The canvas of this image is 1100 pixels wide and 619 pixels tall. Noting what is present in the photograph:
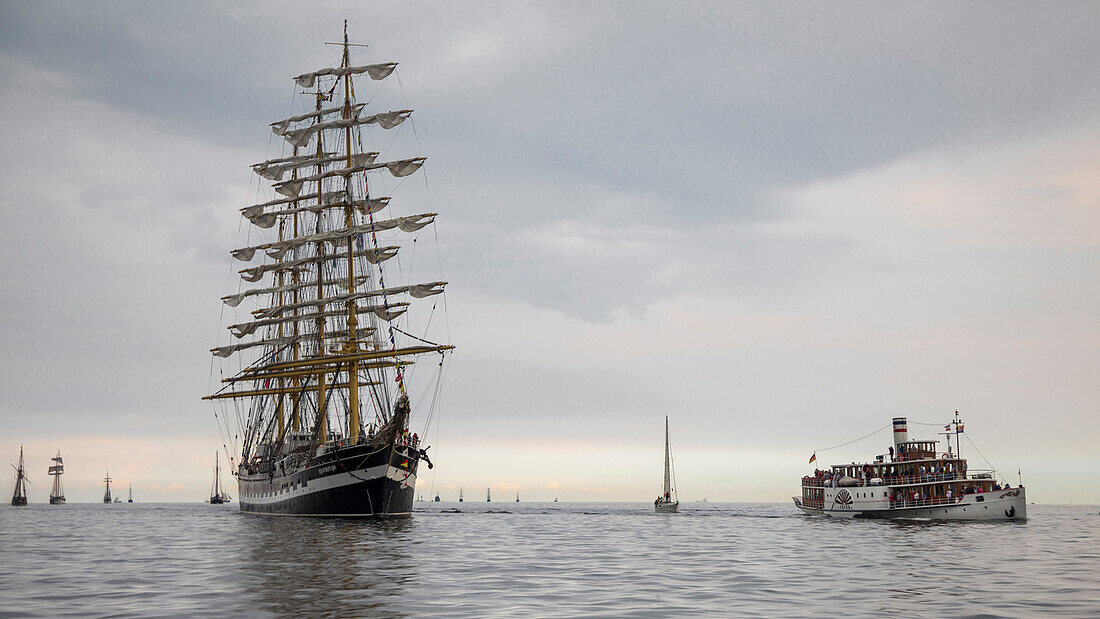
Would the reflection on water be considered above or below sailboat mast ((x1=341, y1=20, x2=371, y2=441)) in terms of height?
below

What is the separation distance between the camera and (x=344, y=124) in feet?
320

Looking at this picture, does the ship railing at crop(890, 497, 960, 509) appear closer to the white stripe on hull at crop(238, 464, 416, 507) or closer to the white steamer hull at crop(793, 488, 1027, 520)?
the white steamer hull at crop(793, 488, 1027, 520)

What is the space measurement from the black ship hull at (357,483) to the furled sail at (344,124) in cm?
3430

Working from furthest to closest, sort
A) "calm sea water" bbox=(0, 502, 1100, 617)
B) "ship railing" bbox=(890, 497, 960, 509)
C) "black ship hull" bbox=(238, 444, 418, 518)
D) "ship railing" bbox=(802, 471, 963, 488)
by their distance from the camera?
"ship railing" bbox=(802, 471, 963, 488), "ship railing" bbox=(890, 497, 960, 509), "black ship hull" bbox=(238, 444, 418, 518), "calm sea water" bbox=(0, 502, 1100, 617)

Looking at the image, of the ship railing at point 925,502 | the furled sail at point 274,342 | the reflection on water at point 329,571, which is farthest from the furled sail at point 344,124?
the ship railing at point 925,502

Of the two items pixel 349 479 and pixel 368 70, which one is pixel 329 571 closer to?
pixel 349 479

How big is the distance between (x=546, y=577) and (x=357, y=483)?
159 ft

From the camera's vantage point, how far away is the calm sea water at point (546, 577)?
24953 millimetres

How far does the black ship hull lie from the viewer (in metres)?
78.8

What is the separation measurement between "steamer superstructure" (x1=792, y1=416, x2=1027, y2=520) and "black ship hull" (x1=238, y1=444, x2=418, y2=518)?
46.5 m

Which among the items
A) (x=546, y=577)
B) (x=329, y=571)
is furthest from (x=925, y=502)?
(x=329, y=571)

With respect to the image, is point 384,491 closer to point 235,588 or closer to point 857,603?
point 235,588

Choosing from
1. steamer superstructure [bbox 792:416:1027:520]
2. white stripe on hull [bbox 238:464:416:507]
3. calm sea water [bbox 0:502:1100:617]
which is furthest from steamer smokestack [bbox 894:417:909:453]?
white stripe on hull [bbox 238:464:416:507]

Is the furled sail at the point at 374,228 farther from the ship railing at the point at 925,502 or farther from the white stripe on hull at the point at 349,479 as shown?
the ship railing at the point at 925,502
